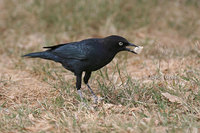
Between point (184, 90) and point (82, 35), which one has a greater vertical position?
point (82, 35)

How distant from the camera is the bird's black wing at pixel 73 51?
4.75 metres

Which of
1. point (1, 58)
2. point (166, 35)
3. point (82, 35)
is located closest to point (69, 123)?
point (1, 58)

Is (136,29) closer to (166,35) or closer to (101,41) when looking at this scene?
(166,35)

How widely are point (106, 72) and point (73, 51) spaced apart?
0.57 m

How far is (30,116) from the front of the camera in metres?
4.02

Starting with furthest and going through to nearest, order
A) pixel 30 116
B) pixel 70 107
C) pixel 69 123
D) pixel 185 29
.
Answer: pixel 185 29 → pixel 70 107 → pixel 30 116 → pixel 69 123

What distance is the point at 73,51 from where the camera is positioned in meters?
4.96

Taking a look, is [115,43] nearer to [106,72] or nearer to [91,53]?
[91,53]

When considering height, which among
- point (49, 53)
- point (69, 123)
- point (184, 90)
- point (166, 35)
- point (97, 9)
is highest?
point (97, 9)

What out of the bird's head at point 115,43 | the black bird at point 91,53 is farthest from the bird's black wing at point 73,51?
the bird's head at point 115,43

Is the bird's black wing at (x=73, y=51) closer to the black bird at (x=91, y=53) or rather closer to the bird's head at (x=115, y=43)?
the black bird at (x=91, y=53)

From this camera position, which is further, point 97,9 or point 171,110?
point 97,9

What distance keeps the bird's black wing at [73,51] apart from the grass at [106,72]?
1.45 ft

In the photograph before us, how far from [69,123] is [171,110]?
120 centimetres
